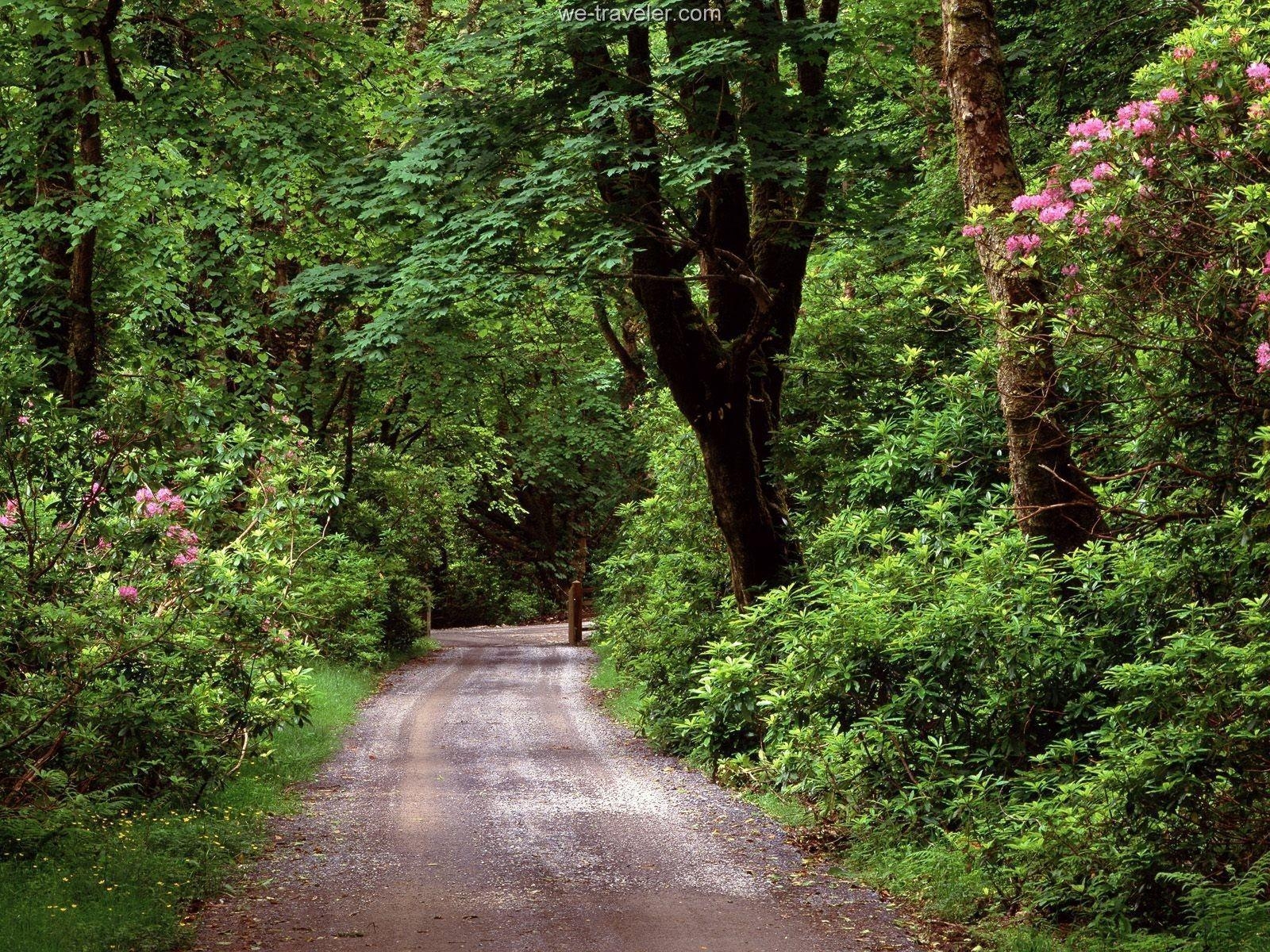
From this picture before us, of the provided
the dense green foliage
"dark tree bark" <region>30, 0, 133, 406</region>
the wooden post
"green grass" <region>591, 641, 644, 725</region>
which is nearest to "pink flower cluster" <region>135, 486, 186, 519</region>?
"dark tree bark" <region>30, 0, 133, 406</region>

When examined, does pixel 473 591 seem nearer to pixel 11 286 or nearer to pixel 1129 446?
pixel 11 286

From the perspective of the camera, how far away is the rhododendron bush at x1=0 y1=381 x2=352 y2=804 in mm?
8117

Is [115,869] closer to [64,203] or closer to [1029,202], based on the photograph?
[1029,202]

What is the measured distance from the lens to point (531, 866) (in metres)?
8.71

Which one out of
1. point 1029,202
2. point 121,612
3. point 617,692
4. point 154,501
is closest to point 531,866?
point 121,612

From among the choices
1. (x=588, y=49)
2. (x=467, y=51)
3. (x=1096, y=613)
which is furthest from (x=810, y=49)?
(x=1096, y=613)

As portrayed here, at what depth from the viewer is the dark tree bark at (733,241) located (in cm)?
1125

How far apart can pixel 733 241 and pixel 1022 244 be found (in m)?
6.26

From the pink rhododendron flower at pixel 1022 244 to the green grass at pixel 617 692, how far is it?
9.23 metres

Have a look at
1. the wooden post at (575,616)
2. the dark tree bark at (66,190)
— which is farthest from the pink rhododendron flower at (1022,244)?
the wooden post at (575,616)

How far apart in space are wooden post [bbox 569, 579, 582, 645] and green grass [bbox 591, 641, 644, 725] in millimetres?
5950

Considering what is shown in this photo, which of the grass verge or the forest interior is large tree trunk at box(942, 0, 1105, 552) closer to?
the forest interior

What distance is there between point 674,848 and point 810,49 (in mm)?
6947

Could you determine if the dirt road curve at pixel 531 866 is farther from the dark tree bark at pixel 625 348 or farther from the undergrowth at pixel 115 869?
the dark tree bark at pixel 625 348
